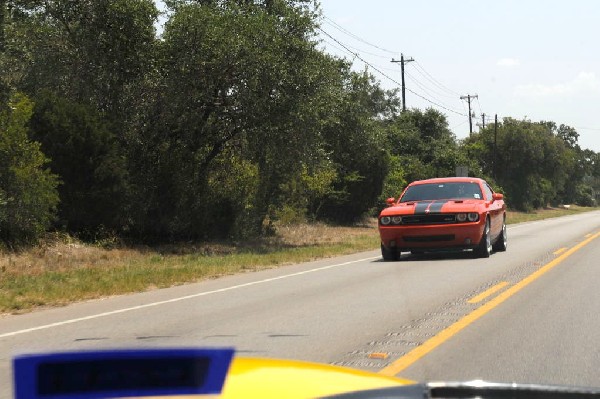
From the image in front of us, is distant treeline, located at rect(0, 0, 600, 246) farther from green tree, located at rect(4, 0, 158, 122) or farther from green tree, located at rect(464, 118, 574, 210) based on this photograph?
green tree, located at rect(464, 118, 574, 210)

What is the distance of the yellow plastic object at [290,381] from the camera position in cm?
208

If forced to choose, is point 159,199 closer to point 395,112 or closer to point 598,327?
point 598,327

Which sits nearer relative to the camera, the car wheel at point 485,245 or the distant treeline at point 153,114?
the car wheel at point 485,245

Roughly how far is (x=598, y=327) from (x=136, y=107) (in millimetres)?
16511

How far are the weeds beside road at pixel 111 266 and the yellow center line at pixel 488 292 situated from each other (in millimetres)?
5647

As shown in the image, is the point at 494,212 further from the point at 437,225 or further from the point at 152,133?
the point at 152,133

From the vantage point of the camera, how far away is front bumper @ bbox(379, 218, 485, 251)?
16016 millimetres

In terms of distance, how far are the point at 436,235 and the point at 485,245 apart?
133cm

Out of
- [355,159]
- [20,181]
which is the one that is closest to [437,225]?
[20,181]

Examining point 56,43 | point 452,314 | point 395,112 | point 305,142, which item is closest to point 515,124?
point 395,112

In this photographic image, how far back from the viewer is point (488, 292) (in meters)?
11.1

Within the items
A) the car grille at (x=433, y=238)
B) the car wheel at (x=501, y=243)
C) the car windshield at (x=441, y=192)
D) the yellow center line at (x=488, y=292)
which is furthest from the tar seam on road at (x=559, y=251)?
the yellow center line at (x=488, y=292)

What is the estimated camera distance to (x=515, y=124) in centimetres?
7269

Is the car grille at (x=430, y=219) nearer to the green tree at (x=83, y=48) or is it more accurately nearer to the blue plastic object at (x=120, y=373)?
the green tree at (x=83, y=48)
